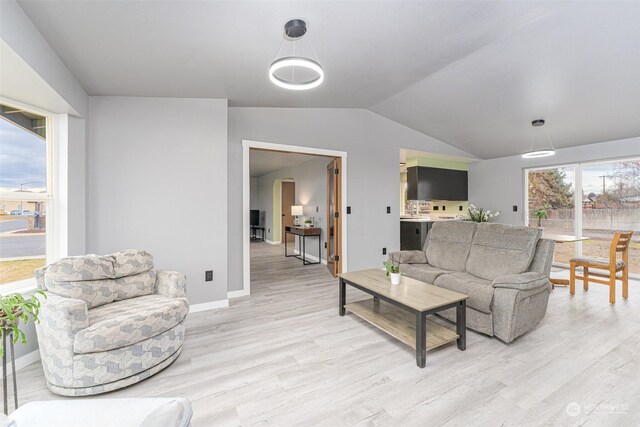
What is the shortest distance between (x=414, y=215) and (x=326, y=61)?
→ 445 cm

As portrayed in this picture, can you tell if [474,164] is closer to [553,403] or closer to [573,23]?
[573,23]

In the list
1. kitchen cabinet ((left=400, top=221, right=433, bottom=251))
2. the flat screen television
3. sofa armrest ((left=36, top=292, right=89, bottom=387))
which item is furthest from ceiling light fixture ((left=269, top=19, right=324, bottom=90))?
the flat screen television

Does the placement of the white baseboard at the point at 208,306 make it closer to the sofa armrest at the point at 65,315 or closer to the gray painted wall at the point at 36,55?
the sofa armrest at the point at 65,315

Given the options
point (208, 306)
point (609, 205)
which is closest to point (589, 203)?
point (609, 205)

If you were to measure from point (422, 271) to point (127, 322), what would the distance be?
282 centimetres

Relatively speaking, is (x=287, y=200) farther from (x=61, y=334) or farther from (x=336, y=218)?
(x=61, y=334)

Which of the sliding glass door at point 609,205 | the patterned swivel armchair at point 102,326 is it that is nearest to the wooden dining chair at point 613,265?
the sliding glass door at point 609,205

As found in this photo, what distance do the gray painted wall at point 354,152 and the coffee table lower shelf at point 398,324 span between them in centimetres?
169

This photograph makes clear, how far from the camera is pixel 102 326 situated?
1.81 meters

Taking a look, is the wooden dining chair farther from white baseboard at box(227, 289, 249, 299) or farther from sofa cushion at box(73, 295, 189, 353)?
sofa cushion at box(73, 295, 189, 353)

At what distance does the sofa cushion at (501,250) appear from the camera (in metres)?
2.76

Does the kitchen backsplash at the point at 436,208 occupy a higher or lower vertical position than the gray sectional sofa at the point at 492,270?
higher

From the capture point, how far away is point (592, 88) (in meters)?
3.31

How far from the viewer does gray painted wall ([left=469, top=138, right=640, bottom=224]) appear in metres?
4.54
